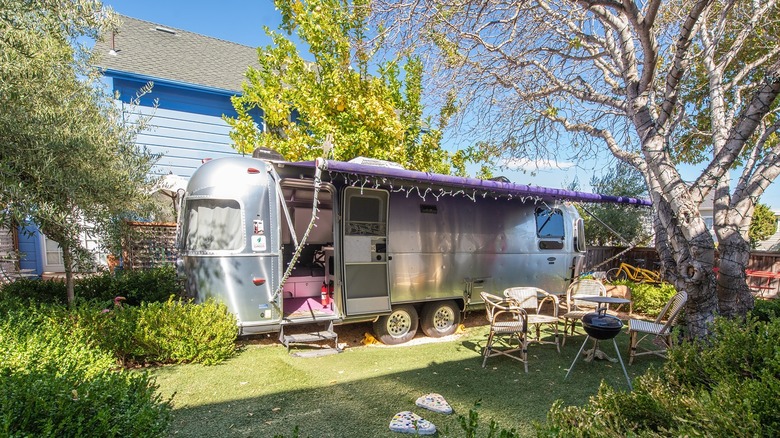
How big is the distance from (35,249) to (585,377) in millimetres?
12152

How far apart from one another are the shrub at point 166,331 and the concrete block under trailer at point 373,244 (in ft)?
1.12

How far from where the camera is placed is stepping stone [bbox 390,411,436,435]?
3721 millimetres

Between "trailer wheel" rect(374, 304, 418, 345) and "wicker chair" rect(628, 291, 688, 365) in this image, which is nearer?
"wicker chair" rect(628, 291, 688, 365)

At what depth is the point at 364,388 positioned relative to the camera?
483 cm

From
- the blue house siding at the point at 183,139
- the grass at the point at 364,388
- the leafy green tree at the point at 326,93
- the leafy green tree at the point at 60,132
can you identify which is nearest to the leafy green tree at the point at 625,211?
the leafy green tree at the point at 326,93

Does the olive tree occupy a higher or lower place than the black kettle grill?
higher

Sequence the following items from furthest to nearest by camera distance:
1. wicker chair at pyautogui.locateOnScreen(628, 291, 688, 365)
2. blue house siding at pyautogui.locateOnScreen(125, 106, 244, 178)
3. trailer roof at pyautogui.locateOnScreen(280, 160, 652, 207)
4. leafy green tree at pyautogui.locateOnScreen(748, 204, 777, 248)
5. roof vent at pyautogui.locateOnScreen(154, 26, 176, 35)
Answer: leafy green tree at pyautogui.locateOnScreen(748, 204, 777, 248) → roof vent at pyautogui.locateOnScreen(154, 26, 176, 35) → blue house siding at pyautogui.locateOnScreen(125, 106, 244, 178) → trailer roof at pyautogui.locateOnScreen(280, 160, 652, 207) → wicker chair at pyautogui.locateOnScreen(628, 291, 688, 365)

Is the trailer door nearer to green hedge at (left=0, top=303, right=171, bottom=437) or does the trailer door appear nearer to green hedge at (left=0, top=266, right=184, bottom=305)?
green hedge at (left=0, top=266, right=184, bottom=305)

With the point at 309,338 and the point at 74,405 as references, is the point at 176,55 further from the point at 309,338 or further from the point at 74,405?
the point at 74,405

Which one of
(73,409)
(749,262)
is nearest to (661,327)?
(73,409)

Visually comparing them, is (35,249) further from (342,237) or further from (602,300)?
(602,300)

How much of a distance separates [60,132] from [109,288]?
138 inches

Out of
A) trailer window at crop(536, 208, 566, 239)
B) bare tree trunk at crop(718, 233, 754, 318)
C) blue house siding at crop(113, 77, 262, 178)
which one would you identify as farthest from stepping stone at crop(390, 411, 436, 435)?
blue house siding at crop(113, 77, 262, 178)

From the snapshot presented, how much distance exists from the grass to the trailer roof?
2599 mm
